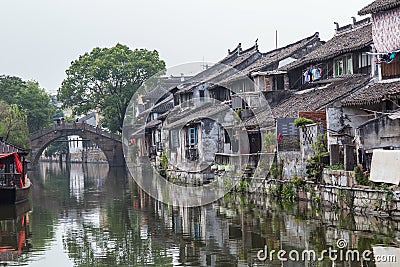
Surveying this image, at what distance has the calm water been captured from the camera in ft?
51.8

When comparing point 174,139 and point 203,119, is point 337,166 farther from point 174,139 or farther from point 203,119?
point 174,139

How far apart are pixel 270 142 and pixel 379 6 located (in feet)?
22.0

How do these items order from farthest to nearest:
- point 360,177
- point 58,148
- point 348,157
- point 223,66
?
point 58,148
point 223,66
point 348,157
point 360,177

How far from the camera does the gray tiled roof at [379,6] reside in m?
22.3

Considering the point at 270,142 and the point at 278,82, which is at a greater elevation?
the point at 278,82

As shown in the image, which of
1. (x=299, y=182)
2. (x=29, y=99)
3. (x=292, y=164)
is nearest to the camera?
(x=299, y=182)

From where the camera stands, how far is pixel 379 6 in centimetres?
2292

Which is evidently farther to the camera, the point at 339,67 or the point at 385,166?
the point at 339,67

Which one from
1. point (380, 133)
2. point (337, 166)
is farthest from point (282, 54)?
point (380, 133)

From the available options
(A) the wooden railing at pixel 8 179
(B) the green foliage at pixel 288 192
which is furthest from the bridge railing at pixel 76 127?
(B) the green foliage at pixel 288 192

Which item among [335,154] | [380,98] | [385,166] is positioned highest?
[380,98]

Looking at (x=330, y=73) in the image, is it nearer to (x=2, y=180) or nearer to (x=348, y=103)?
(x=348, y=103)

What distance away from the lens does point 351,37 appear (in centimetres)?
2947

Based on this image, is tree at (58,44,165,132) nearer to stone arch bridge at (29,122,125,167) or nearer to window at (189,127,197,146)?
stone arch bridge at (29,122,125,167)
